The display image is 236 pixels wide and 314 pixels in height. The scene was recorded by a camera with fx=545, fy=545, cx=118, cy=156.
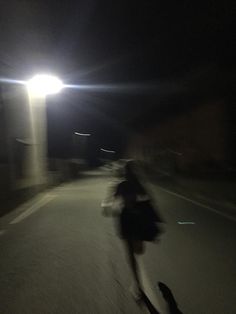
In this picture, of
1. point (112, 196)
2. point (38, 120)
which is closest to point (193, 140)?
point (38, 120)

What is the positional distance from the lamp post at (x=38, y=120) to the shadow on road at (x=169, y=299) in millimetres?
18391

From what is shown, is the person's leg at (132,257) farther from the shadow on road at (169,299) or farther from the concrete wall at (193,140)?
the concrete wall at (193,140)

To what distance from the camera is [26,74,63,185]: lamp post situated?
24611mm

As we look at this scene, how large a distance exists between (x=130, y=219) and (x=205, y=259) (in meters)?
2.33

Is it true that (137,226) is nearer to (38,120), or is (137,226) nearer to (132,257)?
(132,257)

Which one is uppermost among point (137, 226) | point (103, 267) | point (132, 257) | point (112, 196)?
point (112, 196)

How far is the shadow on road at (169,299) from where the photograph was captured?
18.0 ft

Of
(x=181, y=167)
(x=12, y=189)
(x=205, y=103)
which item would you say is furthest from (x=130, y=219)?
(x=181, y=167)

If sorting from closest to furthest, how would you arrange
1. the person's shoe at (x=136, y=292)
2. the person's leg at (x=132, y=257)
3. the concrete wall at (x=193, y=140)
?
the person's shoe at (x=136, y=292), the person's leg at (x=132, y=257), the concrete wall at (x=193, y=140)

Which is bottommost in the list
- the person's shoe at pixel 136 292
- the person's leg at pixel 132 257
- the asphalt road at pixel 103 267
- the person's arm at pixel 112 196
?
the asphalt road at pixel 103 267

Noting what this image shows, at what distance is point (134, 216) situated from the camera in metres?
6.45

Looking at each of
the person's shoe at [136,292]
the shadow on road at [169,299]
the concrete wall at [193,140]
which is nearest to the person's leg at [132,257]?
the person's shoe at [136,292]

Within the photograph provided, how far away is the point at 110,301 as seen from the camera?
586 centimetres

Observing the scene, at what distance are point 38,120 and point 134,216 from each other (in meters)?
23.3
